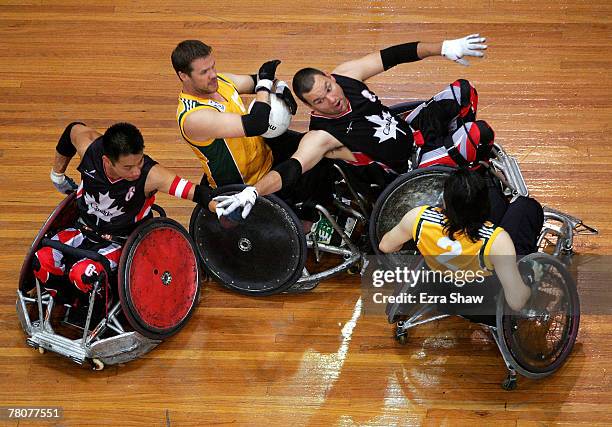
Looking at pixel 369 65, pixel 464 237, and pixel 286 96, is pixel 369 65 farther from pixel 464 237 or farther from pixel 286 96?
pixel 464 237

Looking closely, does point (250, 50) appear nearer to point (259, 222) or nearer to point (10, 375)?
point (259, 222)

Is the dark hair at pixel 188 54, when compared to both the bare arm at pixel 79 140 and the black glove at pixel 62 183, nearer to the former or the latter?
the bare arm at pixel 79 140

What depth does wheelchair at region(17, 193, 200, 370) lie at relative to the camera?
4.18m

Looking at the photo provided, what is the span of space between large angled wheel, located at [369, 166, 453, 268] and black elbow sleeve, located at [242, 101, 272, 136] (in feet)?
2.02

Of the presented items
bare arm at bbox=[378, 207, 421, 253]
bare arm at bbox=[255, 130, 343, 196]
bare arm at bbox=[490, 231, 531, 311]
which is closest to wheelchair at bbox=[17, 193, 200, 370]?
bare arm at bbox=[255, 130, 343, 196]

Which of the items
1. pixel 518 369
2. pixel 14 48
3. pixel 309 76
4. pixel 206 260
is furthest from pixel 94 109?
pixel 518 369

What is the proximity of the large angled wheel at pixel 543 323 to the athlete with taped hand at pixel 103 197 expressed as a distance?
1.45m

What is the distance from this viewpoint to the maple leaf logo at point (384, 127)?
4.25 metres

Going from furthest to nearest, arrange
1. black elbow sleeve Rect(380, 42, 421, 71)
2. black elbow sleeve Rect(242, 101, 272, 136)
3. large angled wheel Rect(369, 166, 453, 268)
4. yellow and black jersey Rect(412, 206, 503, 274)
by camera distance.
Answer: black elbow sleeve Rect(380, 42, 421, 71) < large angled wheel Rect(369, 166, 453, 268) < black elbow sleeve Rect(242, 101, 272, 136) < yellow and black jersey Rect(412, 206, 503, 274)

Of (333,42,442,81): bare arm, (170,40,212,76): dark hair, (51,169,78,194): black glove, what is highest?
(170,40,212,76): dark hair

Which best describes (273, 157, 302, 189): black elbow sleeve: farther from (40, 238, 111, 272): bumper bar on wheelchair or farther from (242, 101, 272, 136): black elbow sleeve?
(40, 238, 111, 272): bumper bar on wheelchair

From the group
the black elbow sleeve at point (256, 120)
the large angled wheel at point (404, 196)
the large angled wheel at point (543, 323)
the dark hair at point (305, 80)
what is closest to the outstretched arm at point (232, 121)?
the black elbow sleeve at point (256, 120)

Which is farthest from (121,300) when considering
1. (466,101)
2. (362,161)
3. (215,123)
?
(466,101)

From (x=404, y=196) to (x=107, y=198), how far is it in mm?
1358
